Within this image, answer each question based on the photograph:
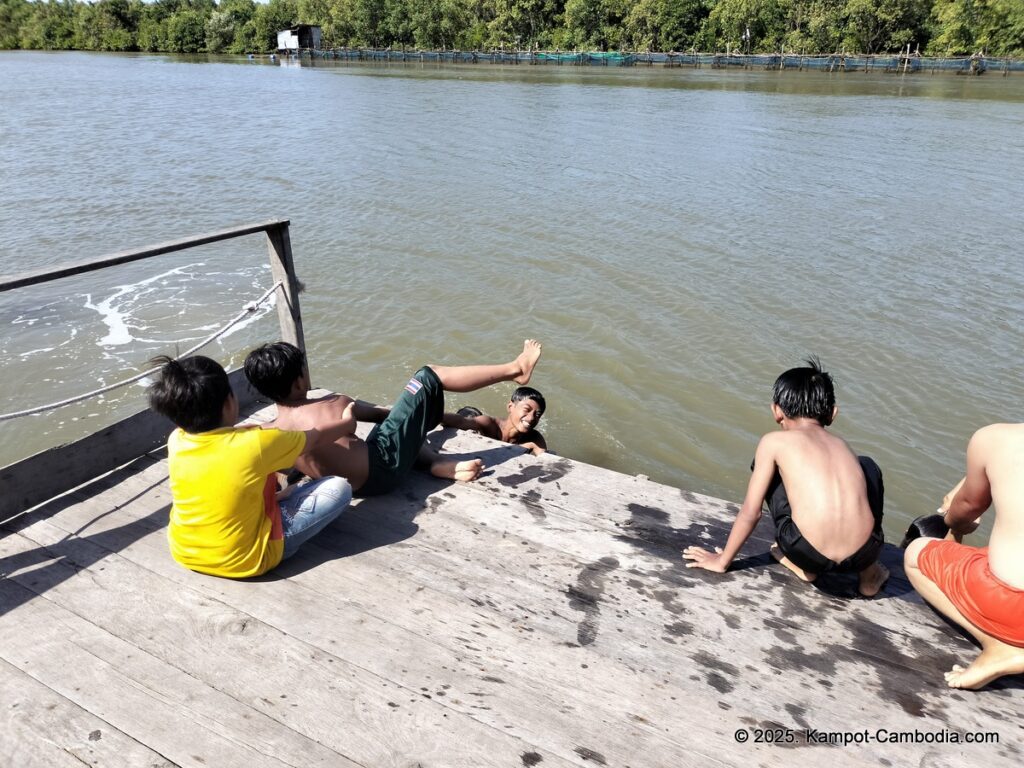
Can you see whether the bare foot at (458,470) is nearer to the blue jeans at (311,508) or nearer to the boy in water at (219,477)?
the blue jeans at (311,508)

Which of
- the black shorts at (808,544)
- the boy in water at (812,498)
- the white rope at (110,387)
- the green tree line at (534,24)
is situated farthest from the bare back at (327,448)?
the green tree line at (534,24)

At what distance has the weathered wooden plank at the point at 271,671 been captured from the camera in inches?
88.4

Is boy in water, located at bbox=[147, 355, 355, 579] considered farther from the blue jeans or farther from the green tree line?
the green tree line

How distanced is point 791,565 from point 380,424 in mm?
2148

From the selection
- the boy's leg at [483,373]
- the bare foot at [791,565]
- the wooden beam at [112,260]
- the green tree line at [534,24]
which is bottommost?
the bare foot at [791,565]

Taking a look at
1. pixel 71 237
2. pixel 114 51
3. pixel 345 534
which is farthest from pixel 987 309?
pixel 114 51

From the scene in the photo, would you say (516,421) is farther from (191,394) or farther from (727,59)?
(727,59)

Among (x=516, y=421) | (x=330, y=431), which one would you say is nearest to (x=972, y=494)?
(x=516, y=421)

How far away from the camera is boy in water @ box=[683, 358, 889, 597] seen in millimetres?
2842

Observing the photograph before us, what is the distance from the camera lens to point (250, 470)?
277cm

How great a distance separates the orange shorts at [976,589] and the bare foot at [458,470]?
2.13 metres

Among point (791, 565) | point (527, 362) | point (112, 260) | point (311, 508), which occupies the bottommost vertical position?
point (791, 565)

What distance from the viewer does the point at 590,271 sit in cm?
1060

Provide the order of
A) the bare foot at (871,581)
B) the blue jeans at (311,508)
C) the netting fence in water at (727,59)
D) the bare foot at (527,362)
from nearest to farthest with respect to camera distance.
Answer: the bare foot at (871,581) < the blue jeans at (311,508) < the bare foot at (527,362) < the netting fence in water at (727,59)
